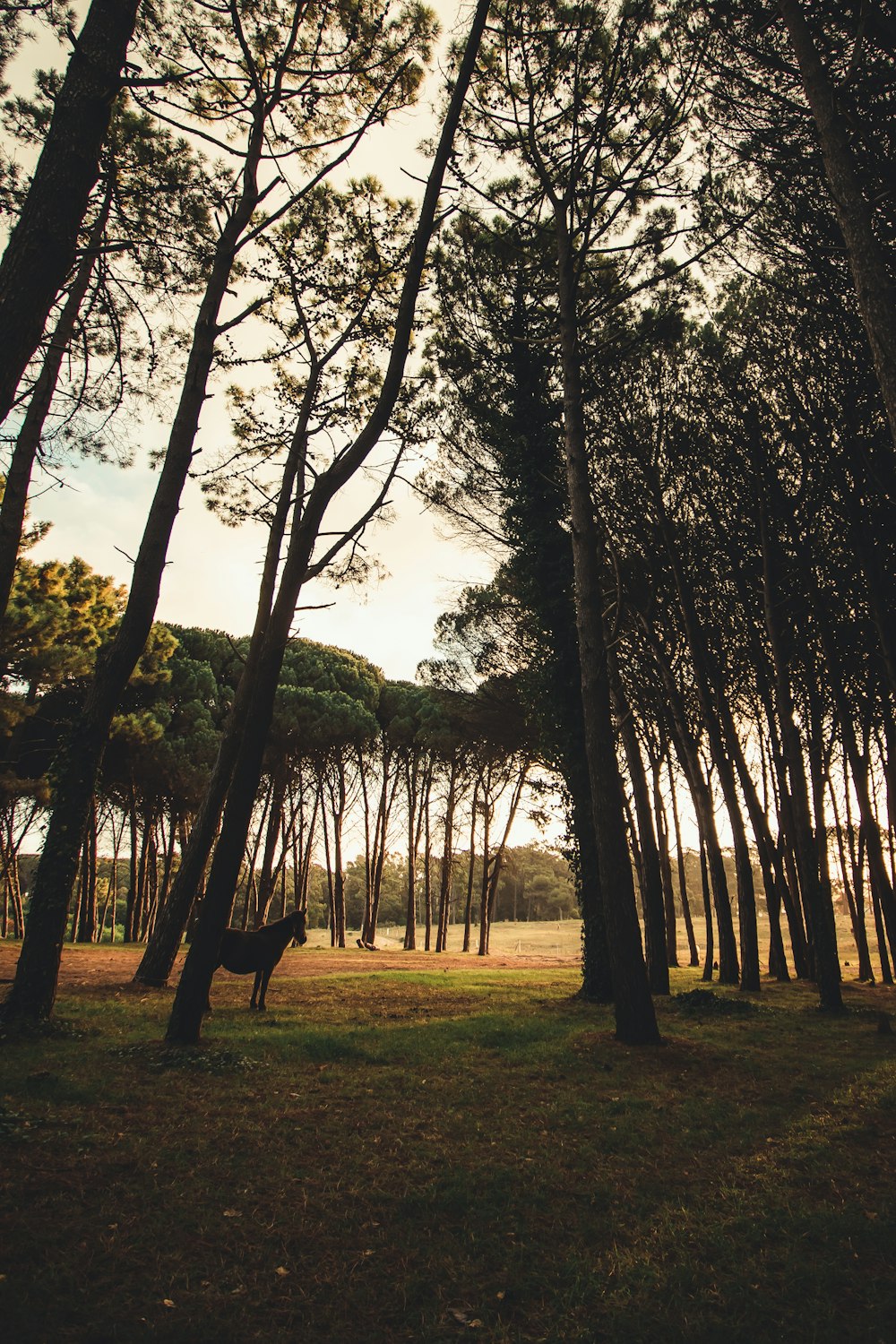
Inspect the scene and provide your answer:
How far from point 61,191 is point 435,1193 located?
20.8 ft

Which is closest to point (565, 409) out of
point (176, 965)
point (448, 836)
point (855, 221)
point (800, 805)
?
point (855, 221)

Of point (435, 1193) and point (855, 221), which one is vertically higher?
point (855, 221)

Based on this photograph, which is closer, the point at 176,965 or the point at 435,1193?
the point at 435,1193

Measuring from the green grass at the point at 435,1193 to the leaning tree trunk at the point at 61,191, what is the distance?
13.7 feet

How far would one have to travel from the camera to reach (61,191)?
3916 mm

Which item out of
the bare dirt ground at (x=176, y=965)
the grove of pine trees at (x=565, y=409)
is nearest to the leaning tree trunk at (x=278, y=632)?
the grove of pine trees at (x=565, y=409)

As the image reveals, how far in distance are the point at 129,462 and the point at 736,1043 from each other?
10.2 metres

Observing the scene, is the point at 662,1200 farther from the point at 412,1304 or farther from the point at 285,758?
the point at 285,758

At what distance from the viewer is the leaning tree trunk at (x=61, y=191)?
363cm

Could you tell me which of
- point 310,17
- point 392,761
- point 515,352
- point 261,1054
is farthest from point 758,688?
point 392,761

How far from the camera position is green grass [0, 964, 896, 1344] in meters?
2.32

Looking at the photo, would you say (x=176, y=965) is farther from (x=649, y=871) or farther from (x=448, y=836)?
(x=448, y=836)

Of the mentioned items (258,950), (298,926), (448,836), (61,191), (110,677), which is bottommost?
(258,950)

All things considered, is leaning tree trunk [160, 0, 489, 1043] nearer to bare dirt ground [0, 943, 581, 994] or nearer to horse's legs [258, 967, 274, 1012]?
horse's legs [258, 967, 274, 1012]
